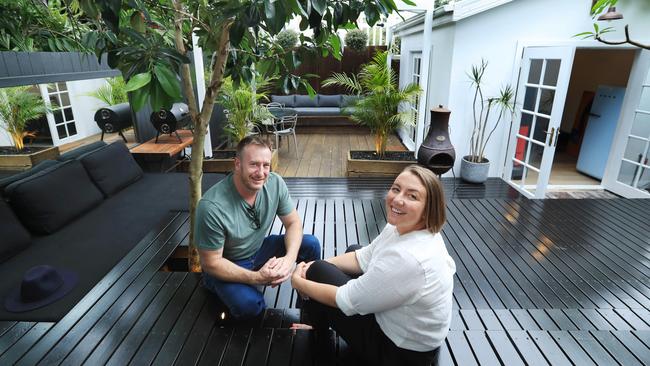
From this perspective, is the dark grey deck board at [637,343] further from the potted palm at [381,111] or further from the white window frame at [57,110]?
the white window frame at [57,110]

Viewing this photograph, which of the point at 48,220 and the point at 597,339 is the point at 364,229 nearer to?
the point at 597,339

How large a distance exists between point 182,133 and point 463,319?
15.3ft

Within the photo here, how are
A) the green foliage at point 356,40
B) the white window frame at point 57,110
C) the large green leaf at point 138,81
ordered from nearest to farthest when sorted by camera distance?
Answer: 1. the large green leaf at point 138,81
2. the white window frame at point 57,110
3. the green foliage at point 356,40

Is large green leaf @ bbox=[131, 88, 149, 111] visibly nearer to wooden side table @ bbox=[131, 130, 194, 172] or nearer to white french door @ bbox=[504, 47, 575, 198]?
wooden side table @ bbox=[131, 130, 194, 172]

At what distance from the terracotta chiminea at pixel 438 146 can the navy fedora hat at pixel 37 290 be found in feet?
11.6

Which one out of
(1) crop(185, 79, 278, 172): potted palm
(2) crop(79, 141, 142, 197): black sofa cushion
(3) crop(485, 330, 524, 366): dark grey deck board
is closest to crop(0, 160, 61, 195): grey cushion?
(2) crop(79, 141, 142, 197): black sofa cushion

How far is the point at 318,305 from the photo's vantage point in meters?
1.48

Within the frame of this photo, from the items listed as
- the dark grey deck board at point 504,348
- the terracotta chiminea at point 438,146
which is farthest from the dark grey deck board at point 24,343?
A: the terracotta chiminea at point 438,146

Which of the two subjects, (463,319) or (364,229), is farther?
(364,229)

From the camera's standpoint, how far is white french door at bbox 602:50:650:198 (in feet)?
13.2

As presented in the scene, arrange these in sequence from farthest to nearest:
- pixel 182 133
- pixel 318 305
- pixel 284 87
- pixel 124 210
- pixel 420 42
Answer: pixel 420 42 < pixel 182 133 < pixel 124 210 < pixel 284 87 < pixel 318 305

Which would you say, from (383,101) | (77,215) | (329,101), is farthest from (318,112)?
(77,215)

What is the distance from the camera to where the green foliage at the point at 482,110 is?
173 inches

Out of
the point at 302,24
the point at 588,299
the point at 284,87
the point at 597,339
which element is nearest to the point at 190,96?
the point at 284,87
